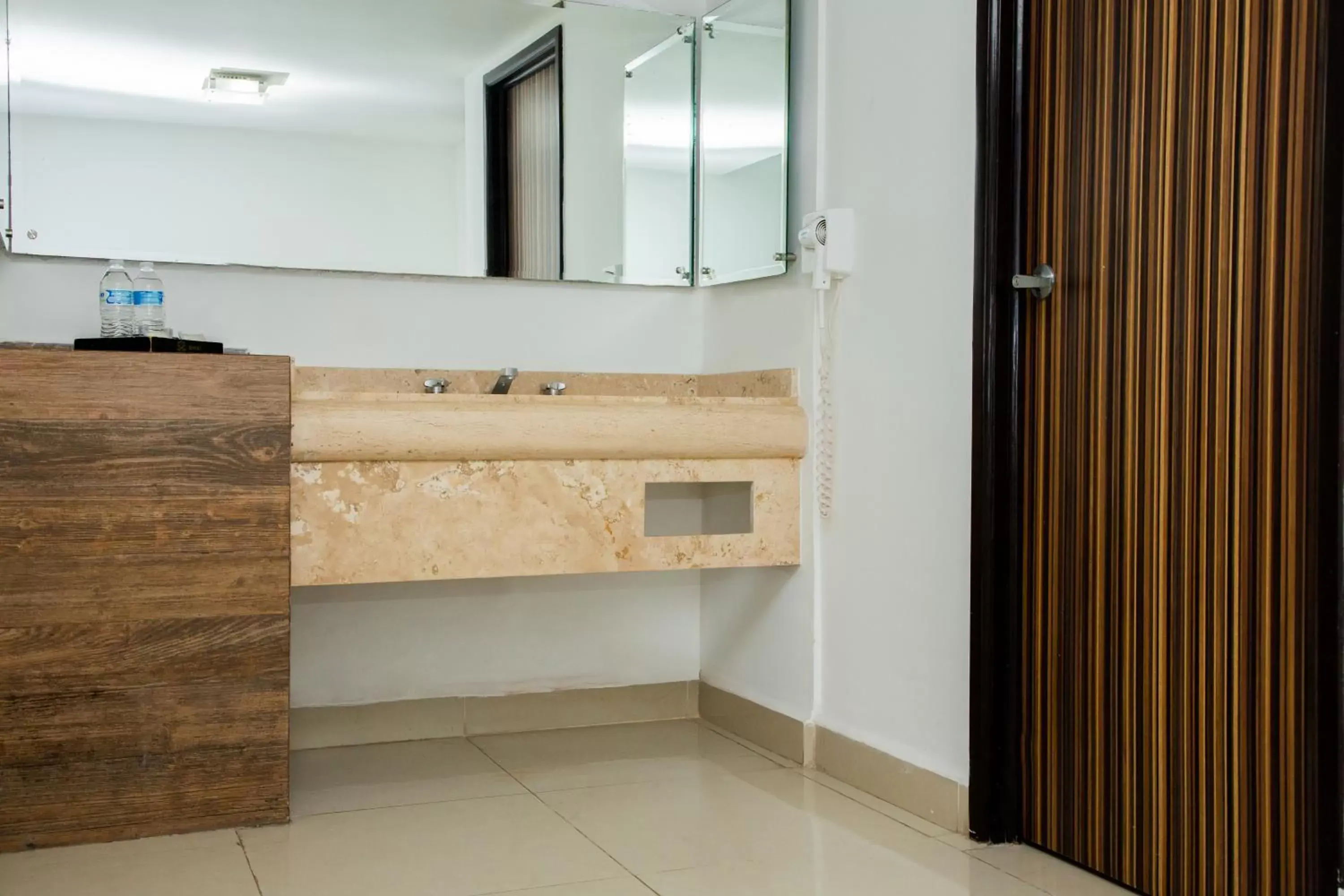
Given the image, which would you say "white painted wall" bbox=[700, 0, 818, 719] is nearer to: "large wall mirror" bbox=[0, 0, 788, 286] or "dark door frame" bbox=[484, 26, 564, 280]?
"large wall mirror" bbox=[0, 0, 788, 286]

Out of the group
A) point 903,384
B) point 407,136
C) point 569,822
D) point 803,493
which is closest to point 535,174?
point 407,136

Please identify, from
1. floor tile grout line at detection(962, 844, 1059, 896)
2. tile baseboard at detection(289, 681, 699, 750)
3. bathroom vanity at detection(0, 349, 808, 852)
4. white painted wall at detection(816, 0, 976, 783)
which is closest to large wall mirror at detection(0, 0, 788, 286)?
white painted wall at detection(816, 0, 976, 783)

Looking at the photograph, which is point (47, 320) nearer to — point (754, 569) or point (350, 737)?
point (350, 737)

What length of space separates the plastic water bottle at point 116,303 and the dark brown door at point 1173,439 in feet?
5.74

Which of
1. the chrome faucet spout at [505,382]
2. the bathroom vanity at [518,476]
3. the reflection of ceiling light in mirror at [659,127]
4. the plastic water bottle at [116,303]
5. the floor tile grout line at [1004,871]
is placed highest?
the reflection of ceiling light in mirror at [659,127]

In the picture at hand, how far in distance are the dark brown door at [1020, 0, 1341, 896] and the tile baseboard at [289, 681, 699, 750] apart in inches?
50.2

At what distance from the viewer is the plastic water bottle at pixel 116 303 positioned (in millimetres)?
2543

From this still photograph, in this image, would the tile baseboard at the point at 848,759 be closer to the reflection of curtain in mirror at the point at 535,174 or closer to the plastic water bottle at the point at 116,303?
the reflection of curtain in mirror at the point at 535,174

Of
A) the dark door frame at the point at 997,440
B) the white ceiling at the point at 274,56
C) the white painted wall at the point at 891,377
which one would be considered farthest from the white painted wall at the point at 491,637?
the dark door frame at the point at 997,440

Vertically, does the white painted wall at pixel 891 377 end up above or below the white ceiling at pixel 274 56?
below

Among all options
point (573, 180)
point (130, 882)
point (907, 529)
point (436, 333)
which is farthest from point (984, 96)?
point (130, 882)

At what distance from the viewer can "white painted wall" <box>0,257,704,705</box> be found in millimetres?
2896

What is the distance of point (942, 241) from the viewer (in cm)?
241

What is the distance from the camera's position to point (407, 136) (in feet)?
9.94
